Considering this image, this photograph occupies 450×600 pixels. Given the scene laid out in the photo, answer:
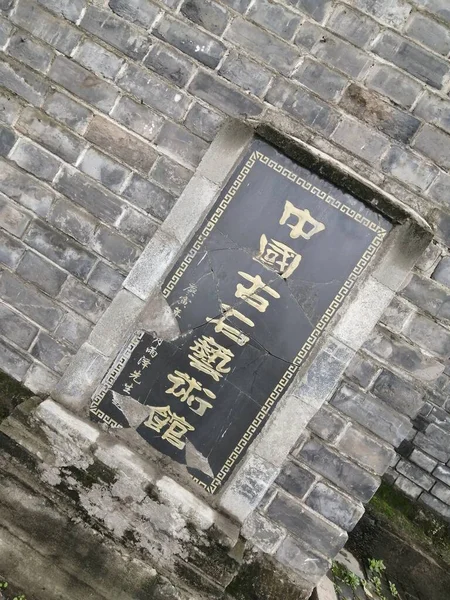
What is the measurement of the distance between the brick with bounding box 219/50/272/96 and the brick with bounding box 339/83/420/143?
1.70 feet

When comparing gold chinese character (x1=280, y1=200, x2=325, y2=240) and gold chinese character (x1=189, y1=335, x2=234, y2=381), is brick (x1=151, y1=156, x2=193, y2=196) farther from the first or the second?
gold chinese character (x1=189, y1=335, x2=234, y2=381)

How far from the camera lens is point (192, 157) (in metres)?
2.94

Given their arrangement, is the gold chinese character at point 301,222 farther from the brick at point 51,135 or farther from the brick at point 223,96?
the brick at point 51,135

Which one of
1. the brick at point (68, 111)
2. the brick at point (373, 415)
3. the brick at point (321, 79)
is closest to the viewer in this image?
the brick at point (321, 79)

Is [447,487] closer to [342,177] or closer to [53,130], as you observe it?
[342,177]

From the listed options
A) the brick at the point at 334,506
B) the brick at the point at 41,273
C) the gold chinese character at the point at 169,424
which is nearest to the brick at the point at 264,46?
the brick at the point at 41,273

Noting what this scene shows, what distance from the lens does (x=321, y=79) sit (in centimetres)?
280

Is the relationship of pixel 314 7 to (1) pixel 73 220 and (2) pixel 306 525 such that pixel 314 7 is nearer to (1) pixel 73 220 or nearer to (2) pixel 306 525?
(1) pixel 73 220

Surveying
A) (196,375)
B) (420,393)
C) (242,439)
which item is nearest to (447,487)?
(420,393)

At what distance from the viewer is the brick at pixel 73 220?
3059mm

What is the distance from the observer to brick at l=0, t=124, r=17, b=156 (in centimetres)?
309

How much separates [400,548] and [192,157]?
3909 millimetres

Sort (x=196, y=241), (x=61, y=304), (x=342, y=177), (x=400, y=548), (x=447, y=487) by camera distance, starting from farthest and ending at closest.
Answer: (x=447, y=487), (x=400, y=548), (x=61, y=304), (x=196, y=241), (x=342, y=177)

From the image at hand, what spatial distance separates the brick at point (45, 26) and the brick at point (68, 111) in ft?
0.98
